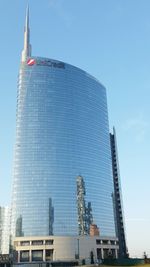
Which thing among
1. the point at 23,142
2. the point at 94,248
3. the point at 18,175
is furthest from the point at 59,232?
the point at 23,142

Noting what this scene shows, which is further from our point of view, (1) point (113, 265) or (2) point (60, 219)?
(2) point (60, 219)

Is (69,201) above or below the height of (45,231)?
above

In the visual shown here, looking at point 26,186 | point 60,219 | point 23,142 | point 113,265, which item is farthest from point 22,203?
point 113,265

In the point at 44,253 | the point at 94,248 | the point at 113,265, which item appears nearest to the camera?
the point at 113,265

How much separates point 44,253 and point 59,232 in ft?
43.8

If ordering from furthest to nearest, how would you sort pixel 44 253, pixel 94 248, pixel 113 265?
pixel 94 248, pixel 44 253, pixel 113 265

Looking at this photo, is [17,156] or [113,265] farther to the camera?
[17,156]

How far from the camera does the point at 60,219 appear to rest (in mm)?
187750

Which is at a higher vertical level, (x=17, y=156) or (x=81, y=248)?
(x=17, y=156)

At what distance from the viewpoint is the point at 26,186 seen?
190875mm

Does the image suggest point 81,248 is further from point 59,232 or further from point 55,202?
point 55,202

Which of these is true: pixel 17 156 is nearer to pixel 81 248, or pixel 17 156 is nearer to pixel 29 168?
pixel 29 168

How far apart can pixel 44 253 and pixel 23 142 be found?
2445 inches

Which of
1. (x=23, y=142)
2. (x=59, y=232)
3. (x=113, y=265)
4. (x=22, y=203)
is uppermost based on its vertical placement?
(x=23, y=142)
